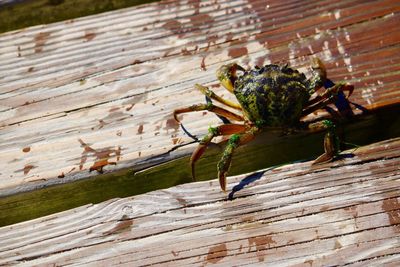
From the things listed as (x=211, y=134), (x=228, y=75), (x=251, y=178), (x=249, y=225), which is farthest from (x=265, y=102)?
(x=249, y=225)

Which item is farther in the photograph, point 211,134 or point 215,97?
point 215,97

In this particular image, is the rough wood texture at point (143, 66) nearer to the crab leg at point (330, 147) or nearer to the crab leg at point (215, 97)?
the crab leg at point (215, 97)

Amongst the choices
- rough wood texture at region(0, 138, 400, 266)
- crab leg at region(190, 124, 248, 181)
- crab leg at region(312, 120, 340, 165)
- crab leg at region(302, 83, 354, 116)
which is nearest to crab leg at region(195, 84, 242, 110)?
crab leg at region(190, 124, 248, 181)

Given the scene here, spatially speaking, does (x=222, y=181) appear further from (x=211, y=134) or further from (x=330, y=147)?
(x=330, y=147)

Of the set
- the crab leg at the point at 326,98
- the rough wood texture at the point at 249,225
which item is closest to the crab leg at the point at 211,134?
the rough wood texture at the point at 249,225

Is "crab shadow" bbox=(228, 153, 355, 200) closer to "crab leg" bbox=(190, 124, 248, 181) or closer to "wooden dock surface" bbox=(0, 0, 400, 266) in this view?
"wooden dock surface" bbox=(0, 0, 400, 266)

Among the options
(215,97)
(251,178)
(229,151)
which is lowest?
(251,178)

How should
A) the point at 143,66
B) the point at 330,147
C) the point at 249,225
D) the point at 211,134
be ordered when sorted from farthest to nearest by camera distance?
the point at 143,66, the point at 211,134, the point at 330,147, the point at 249,225
